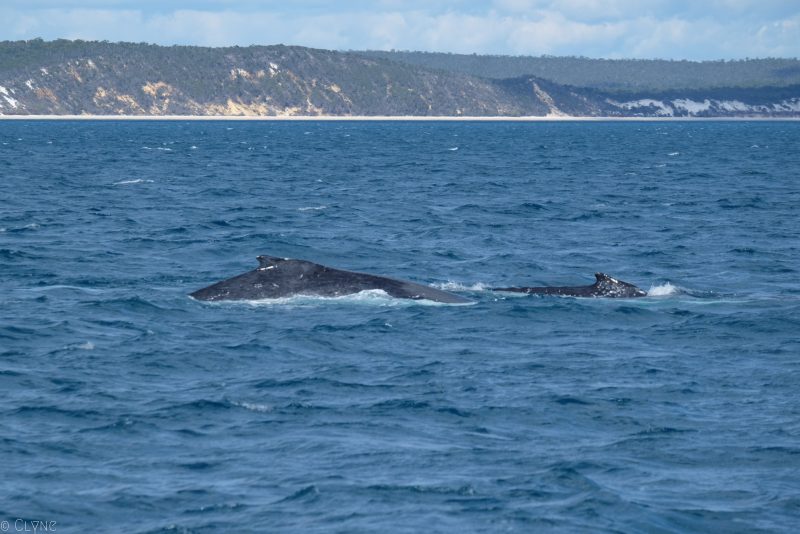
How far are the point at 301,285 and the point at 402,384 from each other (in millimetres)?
6954

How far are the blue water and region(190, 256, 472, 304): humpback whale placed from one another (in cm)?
40

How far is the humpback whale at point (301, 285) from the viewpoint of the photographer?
25.4m

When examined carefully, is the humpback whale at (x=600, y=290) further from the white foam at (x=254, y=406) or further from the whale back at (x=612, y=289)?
the white foam at (x=254, y=406)

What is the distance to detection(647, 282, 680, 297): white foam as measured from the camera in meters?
27.6

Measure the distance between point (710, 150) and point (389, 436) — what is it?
10655cm

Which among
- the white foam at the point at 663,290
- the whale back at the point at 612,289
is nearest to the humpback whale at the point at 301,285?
the whale back at the point at 612,289

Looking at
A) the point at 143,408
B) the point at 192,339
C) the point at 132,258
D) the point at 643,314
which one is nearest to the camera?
the point at 143,408

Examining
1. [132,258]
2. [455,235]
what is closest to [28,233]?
[132,258]

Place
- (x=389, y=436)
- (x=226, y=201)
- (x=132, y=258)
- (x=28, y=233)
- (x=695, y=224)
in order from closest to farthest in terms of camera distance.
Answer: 1. (x=389, y=436)
2. (x=132, y=258)
3. (x=28, y=233)
4. (x=695, y=224)
5. (x=226, y=201)

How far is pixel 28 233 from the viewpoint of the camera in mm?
39219

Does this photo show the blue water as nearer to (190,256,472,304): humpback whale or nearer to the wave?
the wave

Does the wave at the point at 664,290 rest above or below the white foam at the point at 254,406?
below

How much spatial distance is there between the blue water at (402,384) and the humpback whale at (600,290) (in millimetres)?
537

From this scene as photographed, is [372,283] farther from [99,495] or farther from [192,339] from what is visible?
[99,495]
